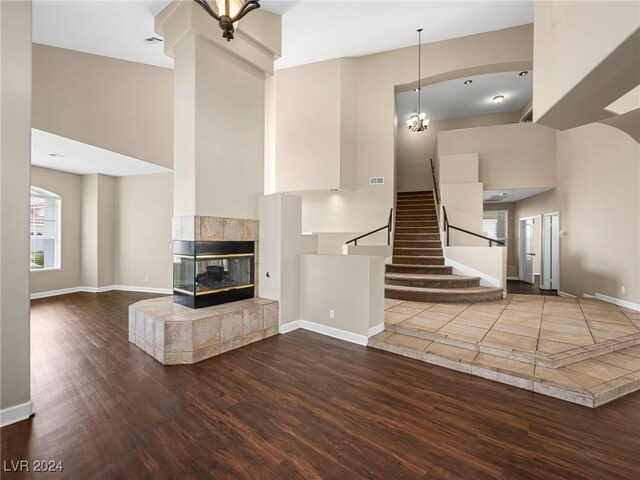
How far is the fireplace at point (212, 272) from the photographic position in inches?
150

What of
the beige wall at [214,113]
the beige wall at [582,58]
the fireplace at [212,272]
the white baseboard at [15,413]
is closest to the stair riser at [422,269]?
the fireplace at [212,272]

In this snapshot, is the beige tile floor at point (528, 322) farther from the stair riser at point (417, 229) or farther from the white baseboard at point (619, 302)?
the stair riser at point (417, 229)

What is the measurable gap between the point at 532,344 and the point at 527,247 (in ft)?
24.8

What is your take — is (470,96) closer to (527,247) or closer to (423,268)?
(527,247)

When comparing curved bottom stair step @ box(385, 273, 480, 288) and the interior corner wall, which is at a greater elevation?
the interior corner wall

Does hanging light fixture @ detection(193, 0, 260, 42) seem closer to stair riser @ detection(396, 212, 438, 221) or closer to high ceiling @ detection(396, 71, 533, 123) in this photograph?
stair riser @ detection(396, 212, 438, 221)

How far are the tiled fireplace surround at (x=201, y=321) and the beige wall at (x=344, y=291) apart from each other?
0.64m

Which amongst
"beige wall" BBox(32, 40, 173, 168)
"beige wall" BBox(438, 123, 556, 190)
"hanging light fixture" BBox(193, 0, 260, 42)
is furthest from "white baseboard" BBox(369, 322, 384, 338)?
"beige wall" BBox(32, 40, 173, 168)

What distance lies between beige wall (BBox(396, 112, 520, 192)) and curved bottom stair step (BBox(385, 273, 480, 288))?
19.7ft

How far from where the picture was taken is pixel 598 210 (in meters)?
5.87

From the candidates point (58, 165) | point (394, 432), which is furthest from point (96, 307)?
point (394, 432)

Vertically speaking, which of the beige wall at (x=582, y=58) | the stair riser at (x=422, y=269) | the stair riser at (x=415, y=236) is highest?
the beige wall at (x=582, y=58)

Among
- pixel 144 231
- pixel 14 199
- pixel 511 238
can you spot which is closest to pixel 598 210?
pixel 511 238

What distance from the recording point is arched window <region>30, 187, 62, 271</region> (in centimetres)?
706
